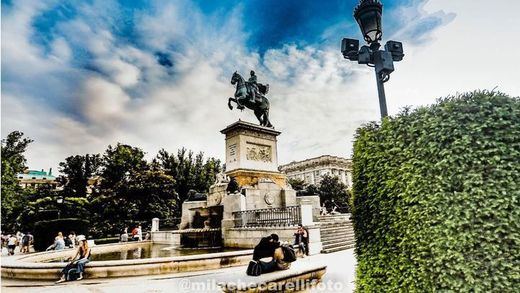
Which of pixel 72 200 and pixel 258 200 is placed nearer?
pixel 258 200

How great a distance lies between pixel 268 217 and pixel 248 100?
8.71 meters

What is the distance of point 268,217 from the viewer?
14.8 meters

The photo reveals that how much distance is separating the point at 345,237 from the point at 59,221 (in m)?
21.3

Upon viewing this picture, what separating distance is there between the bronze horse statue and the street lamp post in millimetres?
15214

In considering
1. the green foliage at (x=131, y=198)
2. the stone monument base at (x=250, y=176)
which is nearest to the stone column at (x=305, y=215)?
the stone monument base at (x=250, y=176)

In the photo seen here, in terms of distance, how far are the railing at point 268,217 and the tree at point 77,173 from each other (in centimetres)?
4267

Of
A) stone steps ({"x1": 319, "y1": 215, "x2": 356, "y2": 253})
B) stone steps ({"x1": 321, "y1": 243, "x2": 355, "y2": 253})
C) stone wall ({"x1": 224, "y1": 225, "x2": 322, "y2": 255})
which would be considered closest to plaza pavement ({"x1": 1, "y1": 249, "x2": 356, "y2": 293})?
stone wall ({"x1": 224, "y1": 225, "x2": 322, "y2": 255})

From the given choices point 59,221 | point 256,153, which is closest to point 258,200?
point 256,153

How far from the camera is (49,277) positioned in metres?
8.42

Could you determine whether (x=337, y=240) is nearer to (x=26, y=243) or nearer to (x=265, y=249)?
(x=265, y=249)

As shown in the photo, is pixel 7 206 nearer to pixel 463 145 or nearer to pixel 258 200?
pixel 258 200

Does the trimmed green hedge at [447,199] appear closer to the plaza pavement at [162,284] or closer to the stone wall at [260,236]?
the plaza pavement at [162,284]

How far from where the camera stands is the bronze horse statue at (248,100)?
20266 mm

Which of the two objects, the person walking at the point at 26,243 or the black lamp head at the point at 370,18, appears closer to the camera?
the black lamp head at the point at 370,18
